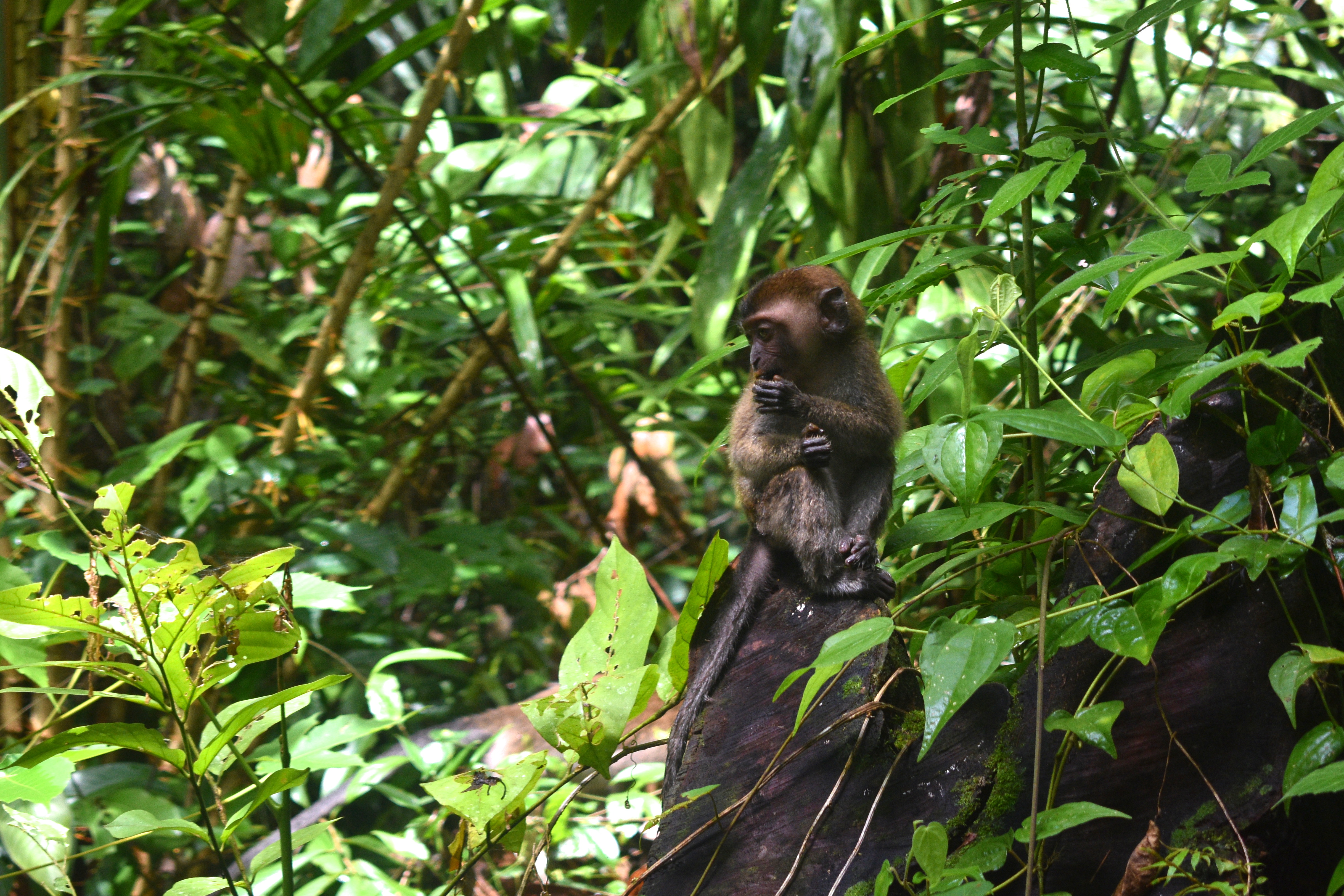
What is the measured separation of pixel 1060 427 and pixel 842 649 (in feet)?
1.61

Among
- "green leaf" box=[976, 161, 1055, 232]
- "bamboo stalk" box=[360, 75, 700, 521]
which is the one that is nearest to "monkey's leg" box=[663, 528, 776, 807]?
"green leaf" box=[976, 161, 1055, 232]

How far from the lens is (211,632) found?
1.71 m

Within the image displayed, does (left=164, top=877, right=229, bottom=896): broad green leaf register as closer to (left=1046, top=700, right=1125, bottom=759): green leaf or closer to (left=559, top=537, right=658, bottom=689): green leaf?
(left=559, top=537, right=658, bottom=689): green leaf

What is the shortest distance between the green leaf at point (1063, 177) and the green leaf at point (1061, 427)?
419 mm

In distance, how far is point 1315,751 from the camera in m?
1.43

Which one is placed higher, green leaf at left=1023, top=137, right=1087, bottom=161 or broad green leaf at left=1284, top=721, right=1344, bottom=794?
green leaf at left=1023, top=137, right=1087, bottom=161

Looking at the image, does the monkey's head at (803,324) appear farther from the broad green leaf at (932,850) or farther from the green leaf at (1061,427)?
the broad green leaf at (932,850)

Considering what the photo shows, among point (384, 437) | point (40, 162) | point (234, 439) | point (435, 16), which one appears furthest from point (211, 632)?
point (435, 16)

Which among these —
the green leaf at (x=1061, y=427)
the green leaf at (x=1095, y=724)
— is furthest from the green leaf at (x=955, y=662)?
the green leaf at (x=1061, y=427)

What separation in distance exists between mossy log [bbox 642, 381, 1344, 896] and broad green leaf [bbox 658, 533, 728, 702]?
0.18m

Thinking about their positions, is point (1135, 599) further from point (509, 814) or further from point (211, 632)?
point (211, 632)

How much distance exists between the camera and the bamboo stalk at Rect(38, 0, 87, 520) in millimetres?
3496

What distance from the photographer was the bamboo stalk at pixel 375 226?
378 cm

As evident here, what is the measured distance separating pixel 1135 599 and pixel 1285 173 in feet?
13.4
